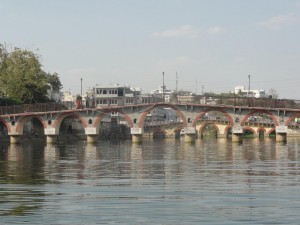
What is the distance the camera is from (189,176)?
41.0 meters

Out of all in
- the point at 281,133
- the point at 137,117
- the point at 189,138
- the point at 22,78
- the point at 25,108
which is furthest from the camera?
the point at 22,78

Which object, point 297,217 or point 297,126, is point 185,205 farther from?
point 297,126

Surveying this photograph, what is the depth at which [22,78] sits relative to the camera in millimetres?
134500

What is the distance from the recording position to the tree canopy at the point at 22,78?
134m

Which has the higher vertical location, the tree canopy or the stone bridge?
the tree canopy

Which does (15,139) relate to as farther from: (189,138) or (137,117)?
(189,138)

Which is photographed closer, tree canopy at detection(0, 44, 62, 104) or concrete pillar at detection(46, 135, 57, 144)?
concrete pillar at detection(46, 135, 57, 144)

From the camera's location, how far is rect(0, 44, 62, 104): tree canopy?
134125 millimetres

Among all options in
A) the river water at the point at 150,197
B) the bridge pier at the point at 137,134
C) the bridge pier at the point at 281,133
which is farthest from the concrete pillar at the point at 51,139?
the river water at the point at 150,197

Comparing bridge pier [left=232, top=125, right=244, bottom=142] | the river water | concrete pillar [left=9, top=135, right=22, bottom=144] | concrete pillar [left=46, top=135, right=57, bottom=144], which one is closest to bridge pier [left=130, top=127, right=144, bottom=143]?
concrete pillar [left=46, top=135, right=57, bottom=144]

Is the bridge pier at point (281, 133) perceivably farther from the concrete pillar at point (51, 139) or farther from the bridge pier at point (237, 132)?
the concrete pillar at point (51, 139)

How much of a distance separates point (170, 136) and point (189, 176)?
420ft

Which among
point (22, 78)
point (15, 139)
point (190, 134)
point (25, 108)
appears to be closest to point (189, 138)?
point (190, 134)

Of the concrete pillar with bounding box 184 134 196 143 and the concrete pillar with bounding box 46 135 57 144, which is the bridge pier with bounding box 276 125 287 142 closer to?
the concrete pillar with bounding box 184 134 196 143
